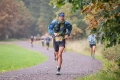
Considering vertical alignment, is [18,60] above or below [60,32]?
below

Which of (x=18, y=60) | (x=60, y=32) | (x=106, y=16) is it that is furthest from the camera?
(x=18, y=60)

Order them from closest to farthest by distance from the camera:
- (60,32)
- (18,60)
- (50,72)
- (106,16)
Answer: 1. (106,16)
2. (60,32)
3. (50,72)
4. (18,60)

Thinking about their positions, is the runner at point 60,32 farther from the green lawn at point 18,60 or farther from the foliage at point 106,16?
the green lawn at point 18,60

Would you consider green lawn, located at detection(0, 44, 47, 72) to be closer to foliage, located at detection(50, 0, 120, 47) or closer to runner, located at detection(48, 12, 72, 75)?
runner, located at detection(48, 12, 72, 75)

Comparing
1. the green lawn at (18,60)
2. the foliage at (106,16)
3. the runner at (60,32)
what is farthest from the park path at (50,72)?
the foliage at (106,16)

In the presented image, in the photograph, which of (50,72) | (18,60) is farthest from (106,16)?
(18,60)

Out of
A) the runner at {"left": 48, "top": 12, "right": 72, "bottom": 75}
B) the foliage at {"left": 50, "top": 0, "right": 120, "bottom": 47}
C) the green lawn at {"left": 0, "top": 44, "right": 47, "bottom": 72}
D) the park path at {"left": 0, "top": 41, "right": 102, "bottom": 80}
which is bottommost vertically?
the green lawn at {"left": 0, "top": 44, "right": 47, "bottom": 72}

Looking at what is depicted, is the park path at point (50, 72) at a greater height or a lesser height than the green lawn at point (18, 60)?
greater

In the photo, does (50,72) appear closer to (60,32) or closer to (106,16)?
(60,32)

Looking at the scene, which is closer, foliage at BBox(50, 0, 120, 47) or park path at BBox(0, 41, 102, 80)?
foliage at BBox(50, 0, 120, 47)

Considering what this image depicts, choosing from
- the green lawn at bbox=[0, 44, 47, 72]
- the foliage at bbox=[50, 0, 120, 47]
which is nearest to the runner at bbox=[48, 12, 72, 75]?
the foliage at bbox=[50, 0, 120, 47]

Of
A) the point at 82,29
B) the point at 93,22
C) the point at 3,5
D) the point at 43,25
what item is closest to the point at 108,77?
the point at 93,22

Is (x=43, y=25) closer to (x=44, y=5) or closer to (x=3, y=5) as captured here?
(x=44, y=5)

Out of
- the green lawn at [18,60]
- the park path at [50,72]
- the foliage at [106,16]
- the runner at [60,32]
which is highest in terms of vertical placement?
the foliage at [106,16]
